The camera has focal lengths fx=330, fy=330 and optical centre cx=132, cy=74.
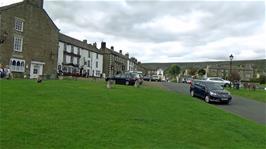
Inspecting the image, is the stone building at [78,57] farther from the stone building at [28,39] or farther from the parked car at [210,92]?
the parked car at [210,92]

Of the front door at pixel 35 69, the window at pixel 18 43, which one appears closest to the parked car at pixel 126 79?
the front door at pixel 35 69

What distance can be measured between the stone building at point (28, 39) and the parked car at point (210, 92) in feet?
84.7

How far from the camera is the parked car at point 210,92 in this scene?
2600cm

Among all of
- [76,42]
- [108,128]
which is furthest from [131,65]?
[108,128]

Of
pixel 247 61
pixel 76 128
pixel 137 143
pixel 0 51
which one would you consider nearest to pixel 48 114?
pixel 76 128

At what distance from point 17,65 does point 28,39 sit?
4.91m

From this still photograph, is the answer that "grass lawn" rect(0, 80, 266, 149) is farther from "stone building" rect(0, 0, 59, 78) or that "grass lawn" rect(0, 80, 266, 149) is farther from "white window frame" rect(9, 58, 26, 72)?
"stone building" rect(0, 0, 59, 78)

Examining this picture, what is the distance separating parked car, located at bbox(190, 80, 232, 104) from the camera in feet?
85.3

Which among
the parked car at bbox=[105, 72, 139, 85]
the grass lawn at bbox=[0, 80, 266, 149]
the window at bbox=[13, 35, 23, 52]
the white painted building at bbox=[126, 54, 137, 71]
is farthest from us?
the white painted building at bbox=[126, 54, 137, 71]

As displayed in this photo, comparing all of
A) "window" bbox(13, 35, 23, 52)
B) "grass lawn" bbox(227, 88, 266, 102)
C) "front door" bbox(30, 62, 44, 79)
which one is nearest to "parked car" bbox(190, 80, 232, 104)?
"grass lawn" bbox(227, 88, 266, 102)

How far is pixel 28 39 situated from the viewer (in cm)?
5172

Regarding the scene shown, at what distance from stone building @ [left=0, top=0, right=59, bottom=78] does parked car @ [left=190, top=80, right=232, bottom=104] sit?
84.7 ft

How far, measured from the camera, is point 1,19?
46.7 meters

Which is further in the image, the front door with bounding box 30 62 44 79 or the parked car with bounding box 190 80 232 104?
the front door with bounding box 30 62 44 79
